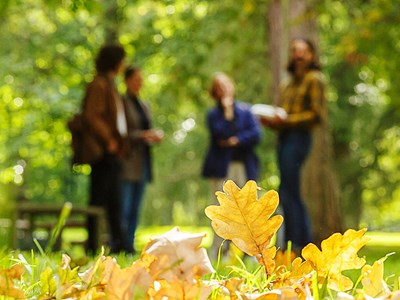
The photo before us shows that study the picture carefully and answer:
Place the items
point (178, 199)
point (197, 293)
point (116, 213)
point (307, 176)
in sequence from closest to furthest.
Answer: point (197, 293)
point (116, 213)
point (307, 176)
point (178, 199)

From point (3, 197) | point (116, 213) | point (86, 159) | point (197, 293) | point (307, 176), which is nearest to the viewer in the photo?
point (197, 293)

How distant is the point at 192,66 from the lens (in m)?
15.2

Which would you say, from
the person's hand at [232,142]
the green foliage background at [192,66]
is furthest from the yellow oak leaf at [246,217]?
the person's hand at [232,142]

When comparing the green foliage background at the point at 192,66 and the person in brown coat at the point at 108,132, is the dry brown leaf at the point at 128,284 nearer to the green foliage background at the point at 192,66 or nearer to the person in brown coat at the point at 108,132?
the person in brown coat at the point at 108,132

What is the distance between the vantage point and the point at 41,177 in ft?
100

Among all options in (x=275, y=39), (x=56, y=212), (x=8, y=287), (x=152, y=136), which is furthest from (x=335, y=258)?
(x=275, y=39)

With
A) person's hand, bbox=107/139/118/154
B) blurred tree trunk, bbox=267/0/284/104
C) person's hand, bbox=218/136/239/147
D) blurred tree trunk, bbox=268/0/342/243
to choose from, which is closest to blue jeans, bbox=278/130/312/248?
person's hand, bbox=218/136/239/147

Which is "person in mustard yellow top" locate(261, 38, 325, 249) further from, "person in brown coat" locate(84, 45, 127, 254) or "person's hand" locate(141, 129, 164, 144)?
"person in brown coat" locate(84, 45, 127, 254)

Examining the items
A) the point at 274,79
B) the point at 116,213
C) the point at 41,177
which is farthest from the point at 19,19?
the point at 41,177

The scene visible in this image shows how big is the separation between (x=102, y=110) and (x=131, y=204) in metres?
1.39

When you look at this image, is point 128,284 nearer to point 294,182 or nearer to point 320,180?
point 294,182

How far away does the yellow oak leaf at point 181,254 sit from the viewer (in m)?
0.89

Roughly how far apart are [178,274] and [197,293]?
37 millimetres

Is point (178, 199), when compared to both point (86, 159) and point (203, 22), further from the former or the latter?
point (86, 159)
